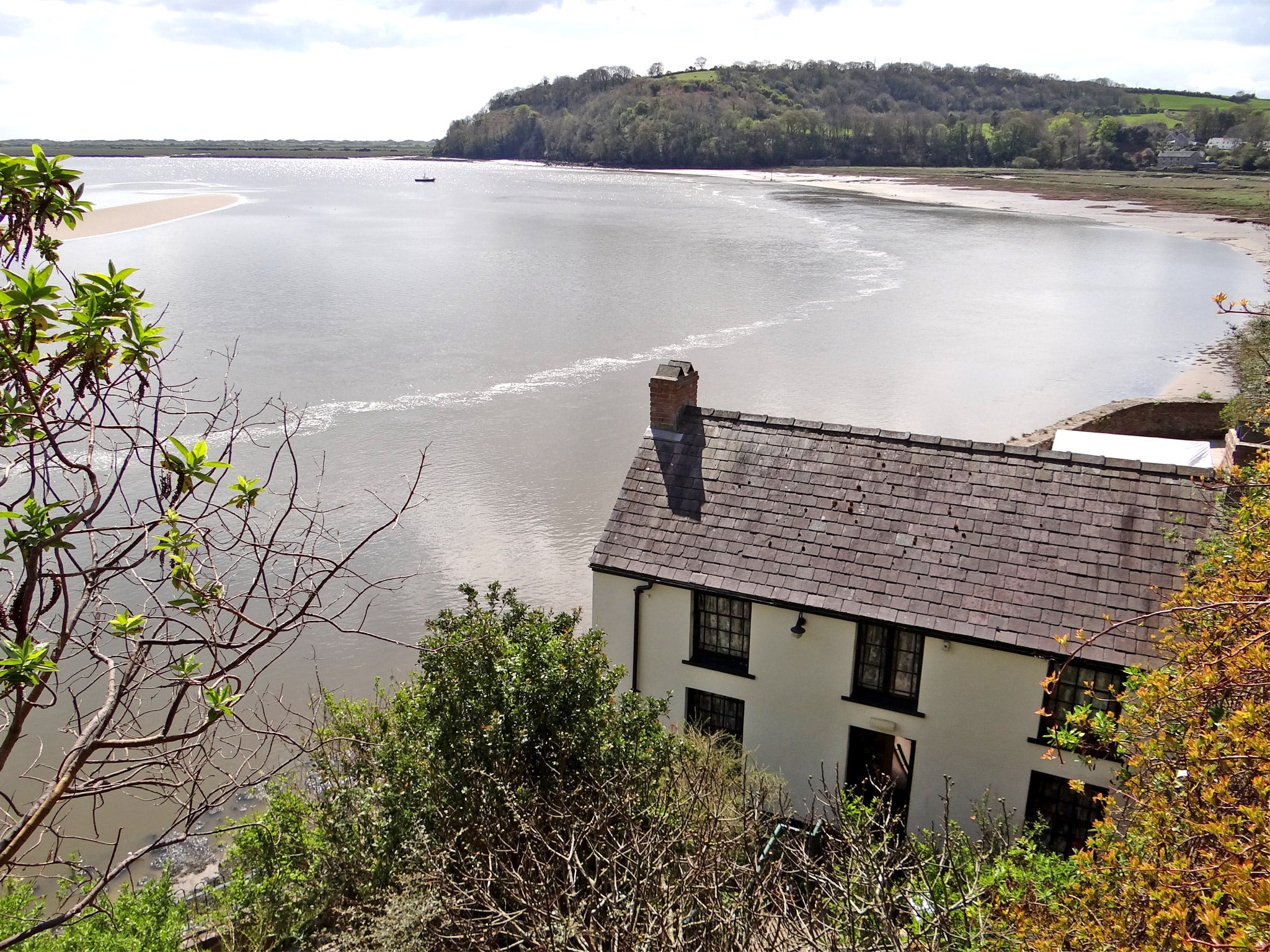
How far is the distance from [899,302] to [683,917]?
47.8 m

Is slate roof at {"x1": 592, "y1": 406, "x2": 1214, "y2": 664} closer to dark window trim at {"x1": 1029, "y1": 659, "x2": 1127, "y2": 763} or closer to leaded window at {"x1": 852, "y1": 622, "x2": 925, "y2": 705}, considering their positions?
dark window trim at {"x1": 1029, "y1": 659, "x2": 1127, "y2": 763}

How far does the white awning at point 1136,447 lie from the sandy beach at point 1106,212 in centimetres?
1620

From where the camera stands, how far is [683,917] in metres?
8.00

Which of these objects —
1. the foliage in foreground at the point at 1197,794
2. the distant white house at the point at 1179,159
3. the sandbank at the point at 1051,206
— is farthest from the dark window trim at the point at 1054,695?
the distant white house at the point at 1179,159

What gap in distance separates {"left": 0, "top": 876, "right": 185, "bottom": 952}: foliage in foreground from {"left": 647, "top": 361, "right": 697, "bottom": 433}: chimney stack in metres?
9.27

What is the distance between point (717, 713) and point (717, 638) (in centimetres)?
118

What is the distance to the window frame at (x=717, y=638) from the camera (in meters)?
13.9

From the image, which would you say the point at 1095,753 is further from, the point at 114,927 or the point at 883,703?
the point at 114,927

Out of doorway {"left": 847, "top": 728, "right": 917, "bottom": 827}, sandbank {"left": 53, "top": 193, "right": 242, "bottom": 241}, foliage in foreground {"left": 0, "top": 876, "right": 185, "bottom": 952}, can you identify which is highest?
sandbank {"left": 53, "top": 193, "right": 242, "bottom": 241}

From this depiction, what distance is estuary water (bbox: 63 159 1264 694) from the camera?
26.6 m

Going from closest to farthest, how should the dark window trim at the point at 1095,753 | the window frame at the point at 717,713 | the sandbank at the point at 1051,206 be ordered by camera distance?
the dark window trim at the point at 1095,753, the window frame at the point at 717,713, the sandbank at the point at 1051,206

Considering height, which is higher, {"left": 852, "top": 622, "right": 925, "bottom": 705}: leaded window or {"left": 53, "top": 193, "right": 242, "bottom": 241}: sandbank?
{"left": 53, "top": 193, "right": 242, "bottom": 241}: sandbank

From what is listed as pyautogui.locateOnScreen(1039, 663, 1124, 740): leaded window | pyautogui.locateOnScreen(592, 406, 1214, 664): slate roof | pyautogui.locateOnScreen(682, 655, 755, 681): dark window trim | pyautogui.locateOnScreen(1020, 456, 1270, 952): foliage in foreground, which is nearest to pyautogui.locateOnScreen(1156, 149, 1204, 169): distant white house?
pyautogui.locateOnScreen(592, 406, 1214, 664): slate roof

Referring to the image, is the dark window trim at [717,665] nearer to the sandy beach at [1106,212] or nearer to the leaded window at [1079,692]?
the leaded window at [1079,692]
